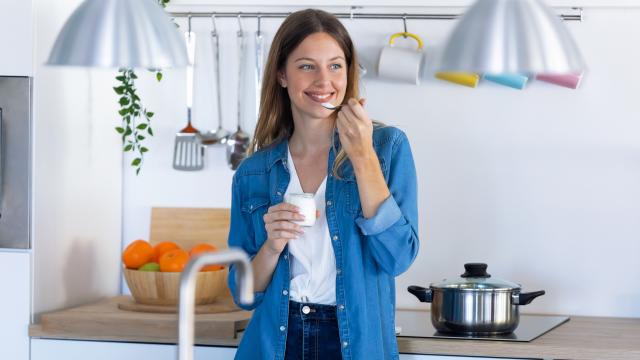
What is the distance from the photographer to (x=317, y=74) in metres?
2.10

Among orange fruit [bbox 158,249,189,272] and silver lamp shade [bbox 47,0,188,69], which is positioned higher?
silver lamp shade [bbox 47,0,188,69]

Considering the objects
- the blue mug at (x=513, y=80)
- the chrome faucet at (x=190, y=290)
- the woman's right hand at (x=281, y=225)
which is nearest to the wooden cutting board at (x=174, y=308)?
the woman's right hand at (x=281, y=225)

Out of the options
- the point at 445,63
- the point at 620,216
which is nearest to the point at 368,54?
the point at 620,216

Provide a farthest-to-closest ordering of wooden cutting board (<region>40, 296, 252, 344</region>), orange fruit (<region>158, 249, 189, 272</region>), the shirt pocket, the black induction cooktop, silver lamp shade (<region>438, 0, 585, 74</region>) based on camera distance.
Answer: orange fruit (<region>158, 249, 189, 272</region>) < wooden cutting board (<region>40, 296, 252, 344</region>) < the black induction cooktop < the shirt pocket < silver lamp shade (<region>438, 0, 585, 74</region>)

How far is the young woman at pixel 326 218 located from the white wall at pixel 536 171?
27.7 inches

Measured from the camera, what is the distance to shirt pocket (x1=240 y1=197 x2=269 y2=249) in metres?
2.19

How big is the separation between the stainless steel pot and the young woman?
0.28 m

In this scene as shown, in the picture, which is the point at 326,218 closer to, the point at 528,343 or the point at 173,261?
the point at 528,343

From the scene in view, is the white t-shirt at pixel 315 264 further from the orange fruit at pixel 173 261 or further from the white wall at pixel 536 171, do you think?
the white wall at pixel 536 171

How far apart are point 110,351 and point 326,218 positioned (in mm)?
774

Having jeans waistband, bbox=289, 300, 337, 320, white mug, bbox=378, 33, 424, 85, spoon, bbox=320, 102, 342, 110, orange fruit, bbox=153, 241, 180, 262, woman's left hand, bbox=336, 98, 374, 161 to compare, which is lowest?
jeans waistband, bbox=289, 300, 337, 320

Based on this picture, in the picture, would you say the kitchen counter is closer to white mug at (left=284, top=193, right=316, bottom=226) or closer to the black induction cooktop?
the black induction cooktop

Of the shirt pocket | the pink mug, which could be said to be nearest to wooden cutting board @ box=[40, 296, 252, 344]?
the shirt pocket

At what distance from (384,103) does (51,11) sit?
0.94 meters
